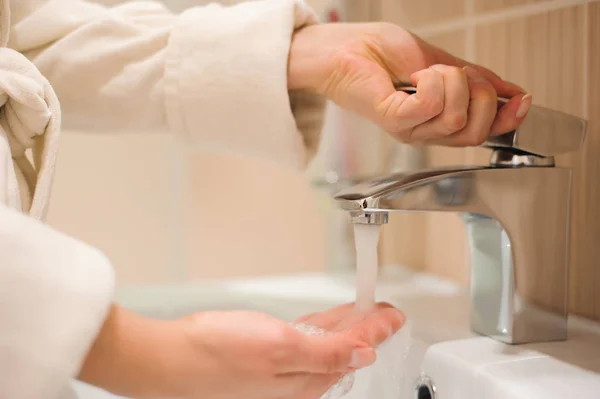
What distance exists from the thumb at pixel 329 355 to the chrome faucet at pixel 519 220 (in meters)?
0.11

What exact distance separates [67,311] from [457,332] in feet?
1.12

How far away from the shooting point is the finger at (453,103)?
1.35ft

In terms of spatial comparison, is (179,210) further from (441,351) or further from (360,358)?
(360,358)

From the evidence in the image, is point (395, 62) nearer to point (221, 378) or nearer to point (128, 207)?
point (221, 378)

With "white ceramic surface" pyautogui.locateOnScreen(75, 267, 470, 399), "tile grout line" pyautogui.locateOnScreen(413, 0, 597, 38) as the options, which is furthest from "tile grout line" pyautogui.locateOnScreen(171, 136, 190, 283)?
"tile grout line" pyautogui.locateOnScreen(413, 0, 597, 38)

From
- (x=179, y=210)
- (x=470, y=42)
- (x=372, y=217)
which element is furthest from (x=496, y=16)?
(x=179, y=210)

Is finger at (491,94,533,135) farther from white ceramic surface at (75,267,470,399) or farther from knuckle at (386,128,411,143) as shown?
white ceramic surface at (75,267,470,399)

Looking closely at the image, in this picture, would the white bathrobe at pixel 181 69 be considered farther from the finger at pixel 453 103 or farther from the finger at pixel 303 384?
the finger at pixel 303 384

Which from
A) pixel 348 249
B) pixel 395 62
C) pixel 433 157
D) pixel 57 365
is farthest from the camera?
pixel 348 249

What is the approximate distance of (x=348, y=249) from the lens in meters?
0.85

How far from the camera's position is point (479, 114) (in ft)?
1.38


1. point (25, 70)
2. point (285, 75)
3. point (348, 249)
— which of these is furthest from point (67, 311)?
point (348, 249)

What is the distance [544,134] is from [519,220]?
0.21 ft

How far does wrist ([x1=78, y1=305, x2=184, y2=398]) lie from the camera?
0.29 meters
